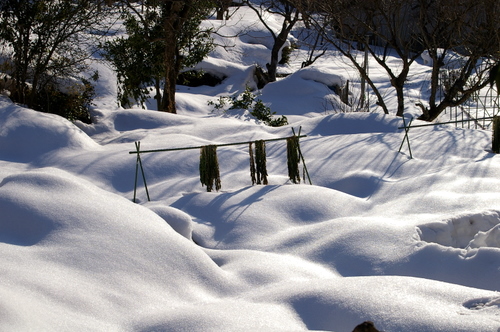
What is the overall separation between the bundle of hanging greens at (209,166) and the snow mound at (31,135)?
7.97 ft

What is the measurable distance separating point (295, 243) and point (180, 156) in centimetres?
306

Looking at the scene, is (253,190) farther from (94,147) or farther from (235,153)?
(94,147)

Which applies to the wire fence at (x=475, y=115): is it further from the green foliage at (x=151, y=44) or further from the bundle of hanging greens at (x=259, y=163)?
the green foliage at (x=151, y=44)

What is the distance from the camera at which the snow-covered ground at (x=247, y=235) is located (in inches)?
113

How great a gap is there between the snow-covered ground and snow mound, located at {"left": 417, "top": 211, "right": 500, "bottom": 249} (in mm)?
11

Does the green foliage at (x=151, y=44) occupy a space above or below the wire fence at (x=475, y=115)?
above

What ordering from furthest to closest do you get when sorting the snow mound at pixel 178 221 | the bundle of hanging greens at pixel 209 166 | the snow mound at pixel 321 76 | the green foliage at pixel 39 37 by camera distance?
the snow mound at pixel 321 76 → the green foliage at pixel 39 37 → the bundle of hanging greens at pixel 209 166 → the snow mound at pixel 178 221

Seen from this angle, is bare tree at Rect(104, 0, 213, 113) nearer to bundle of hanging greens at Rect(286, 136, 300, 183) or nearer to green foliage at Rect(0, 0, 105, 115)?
green foliage at Rect(0, 0, 105, 115)

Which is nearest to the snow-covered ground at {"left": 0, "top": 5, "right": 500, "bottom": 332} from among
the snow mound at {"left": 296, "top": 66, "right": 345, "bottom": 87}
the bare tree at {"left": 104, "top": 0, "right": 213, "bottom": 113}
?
the bare tree at {"left": 104, "top": 0, "right": 213, "bottom": 113}

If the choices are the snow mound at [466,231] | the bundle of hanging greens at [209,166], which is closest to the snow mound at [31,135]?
the bundle of hanging greens at [209,166]

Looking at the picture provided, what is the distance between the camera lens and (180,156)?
24.2 feet

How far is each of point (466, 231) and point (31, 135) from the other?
586cm

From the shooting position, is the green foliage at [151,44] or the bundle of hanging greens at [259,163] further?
the green foliage at [151,44]

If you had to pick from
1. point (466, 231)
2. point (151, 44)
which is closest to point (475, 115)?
point (151, 44)
